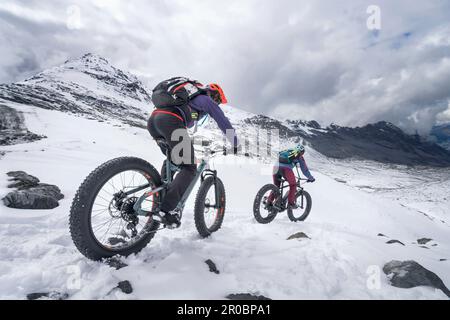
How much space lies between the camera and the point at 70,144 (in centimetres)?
1916

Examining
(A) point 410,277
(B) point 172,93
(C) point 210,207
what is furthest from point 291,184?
(B) point 172,93

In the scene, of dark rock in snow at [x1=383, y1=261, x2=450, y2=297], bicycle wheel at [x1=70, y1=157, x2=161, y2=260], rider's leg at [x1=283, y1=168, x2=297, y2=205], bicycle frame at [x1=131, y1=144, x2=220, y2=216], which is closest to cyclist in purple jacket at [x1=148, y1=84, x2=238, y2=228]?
bicycle frame at [x1=131, y1=144, x2=220, y2=216]

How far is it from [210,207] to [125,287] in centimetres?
247

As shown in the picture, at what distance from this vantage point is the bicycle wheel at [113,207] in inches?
122

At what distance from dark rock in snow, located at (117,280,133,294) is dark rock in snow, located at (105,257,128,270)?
1.13ft

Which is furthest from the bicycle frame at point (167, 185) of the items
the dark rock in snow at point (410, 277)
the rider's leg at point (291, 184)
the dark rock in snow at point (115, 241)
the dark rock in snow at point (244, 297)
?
the rider's leg at point (291, 184)

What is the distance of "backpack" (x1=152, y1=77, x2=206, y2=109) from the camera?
4.11 metres

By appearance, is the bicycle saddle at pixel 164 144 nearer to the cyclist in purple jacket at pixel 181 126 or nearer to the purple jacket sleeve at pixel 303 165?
the cyclist in purple jacket at pixel 181 126

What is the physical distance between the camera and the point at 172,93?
4.10 meters

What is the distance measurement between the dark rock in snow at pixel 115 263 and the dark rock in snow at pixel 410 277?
12.7 feet

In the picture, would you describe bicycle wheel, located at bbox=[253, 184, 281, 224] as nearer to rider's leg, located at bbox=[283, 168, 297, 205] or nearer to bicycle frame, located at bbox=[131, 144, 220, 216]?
rider's leg, located at bbox=[283, 168, 297, 205]

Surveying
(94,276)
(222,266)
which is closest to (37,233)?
(94,276)

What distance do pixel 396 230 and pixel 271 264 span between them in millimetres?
19704
